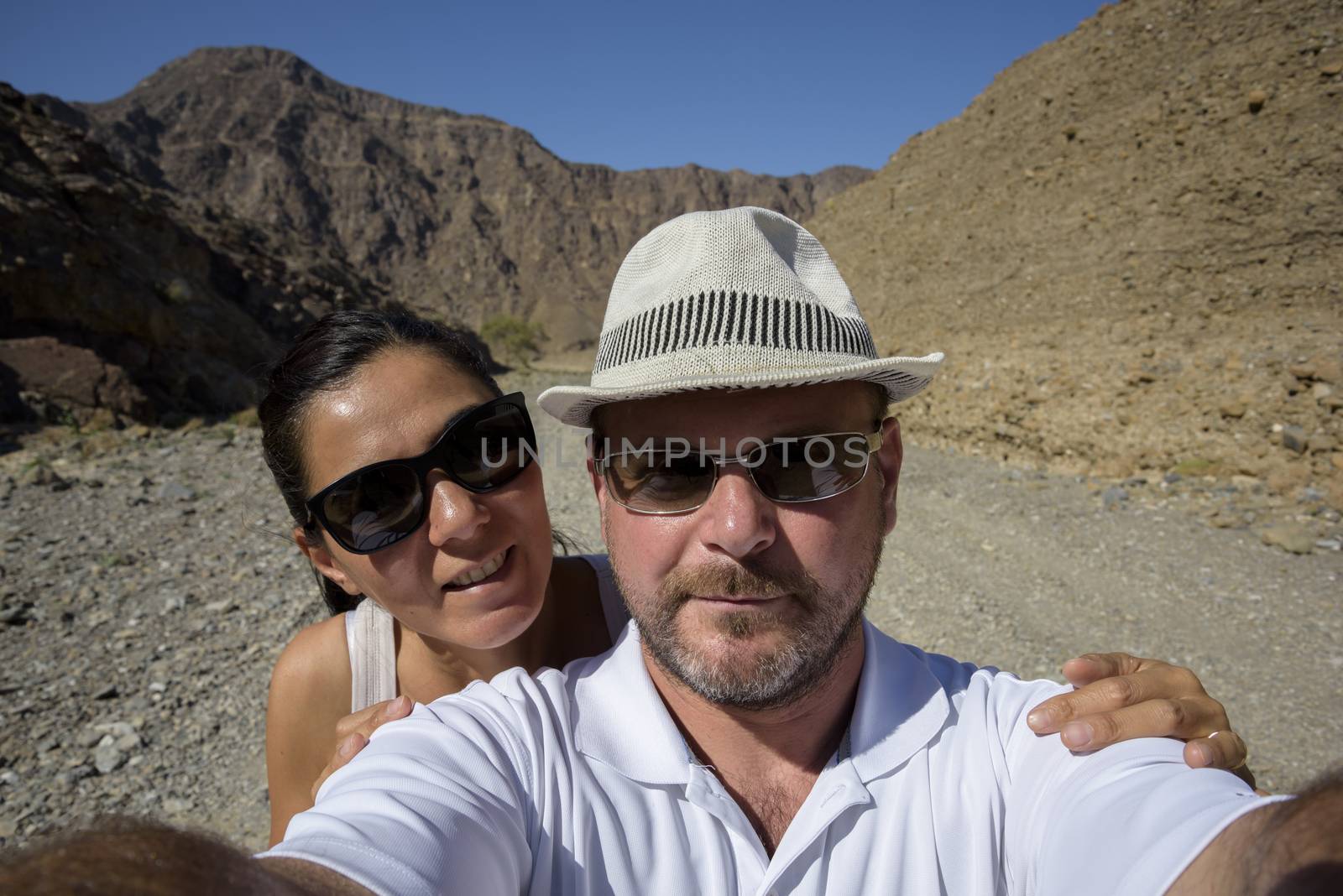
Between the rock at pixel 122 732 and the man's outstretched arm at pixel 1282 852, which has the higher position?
the man's outstretched arm at pixel 1282 852

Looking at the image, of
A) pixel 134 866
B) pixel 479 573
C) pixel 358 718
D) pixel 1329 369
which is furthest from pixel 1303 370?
pixel 134 866

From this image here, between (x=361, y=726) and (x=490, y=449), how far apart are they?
2.57 feet

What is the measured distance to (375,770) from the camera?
1209 mm

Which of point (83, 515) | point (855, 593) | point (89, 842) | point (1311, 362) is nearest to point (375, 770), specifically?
point (89, 842)

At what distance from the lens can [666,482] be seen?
4.73 feet

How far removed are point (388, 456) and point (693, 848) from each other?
121cm

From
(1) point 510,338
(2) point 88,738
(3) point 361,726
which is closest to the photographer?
(3) point 361,726

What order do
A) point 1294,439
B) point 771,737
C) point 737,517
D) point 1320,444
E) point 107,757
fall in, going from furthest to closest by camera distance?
point 1294,439 → point 1320,444 → point 107,757 → point 771,737 → point 737,517

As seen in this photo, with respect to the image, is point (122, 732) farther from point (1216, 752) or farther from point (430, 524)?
point (1216, 752)

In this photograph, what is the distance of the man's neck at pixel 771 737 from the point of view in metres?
1.45

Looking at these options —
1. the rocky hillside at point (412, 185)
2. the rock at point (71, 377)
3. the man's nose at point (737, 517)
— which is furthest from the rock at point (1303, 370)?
the rocky hillside at point (412, 185)

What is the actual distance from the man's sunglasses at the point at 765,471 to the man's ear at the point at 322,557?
109 centimetres

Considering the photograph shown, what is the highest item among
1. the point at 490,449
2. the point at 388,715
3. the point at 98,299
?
the point at 98,299

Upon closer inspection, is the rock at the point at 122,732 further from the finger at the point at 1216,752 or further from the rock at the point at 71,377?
the rock at the point at 71,377
